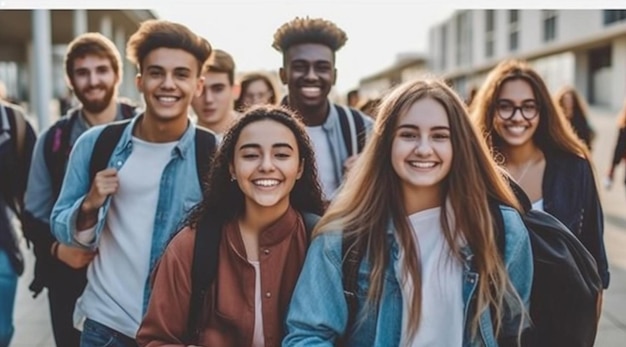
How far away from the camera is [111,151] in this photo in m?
2.34

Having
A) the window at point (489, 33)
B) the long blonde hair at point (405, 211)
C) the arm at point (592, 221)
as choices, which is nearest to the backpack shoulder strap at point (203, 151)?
the long blonde hair at point (405, 211)

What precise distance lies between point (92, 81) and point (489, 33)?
3432 centimetres

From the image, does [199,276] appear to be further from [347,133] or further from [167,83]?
[347,133]

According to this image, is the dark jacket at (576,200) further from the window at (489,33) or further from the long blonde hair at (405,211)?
the window at (489,33)

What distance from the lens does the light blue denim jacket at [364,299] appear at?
5.97 ft

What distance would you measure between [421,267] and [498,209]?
27 centimetres

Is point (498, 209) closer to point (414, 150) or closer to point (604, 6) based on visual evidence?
point (414, 150)

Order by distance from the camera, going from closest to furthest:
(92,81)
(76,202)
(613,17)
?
1. (76,202)
2. (92,81)
3. (613,17)

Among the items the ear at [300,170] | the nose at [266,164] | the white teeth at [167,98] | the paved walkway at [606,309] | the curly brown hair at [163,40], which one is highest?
the curly brown hair at [163,40]

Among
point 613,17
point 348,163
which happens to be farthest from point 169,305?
point 613,17

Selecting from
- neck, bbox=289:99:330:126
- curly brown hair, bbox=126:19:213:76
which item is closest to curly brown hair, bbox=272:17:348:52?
neck, bbox=289:99:330:126

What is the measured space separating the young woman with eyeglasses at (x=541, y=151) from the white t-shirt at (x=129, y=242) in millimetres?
1313

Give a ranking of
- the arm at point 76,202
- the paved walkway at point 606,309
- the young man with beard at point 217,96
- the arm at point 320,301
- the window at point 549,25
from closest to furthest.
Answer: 1. the arm at point 320,301
2. the arm at point 76,202
3. the young man with beard at point 217,96
4. the paved walkway at point 606,309
5. the window at point 549,25

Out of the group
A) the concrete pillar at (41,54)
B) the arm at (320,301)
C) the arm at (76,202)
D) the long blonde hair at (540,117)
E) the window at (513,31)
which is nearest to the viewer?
the arm at (320,301)
